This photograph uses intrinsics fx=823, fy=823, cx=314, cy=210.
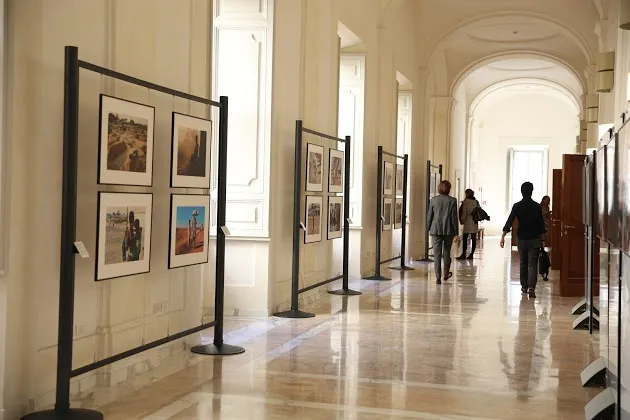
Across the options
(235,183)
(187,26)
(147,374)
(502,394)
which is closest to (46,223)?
(147,374)

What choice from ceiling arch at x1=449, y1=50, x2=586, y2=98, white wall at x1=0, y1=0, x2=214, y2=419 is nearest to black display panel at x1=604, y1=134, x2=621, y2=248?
white wall at x1=0, y1=0, x2=214, y2=419

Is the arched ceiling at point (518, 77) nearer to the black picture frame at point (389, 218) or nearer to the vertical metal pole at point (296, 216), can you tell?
the black picture frame at point (389, 218)

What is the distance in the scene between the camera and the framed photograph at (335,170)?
12.1 meters

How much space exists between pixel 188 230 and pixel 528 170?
37685mm

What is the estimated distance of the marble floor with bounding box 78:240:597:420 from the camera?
240 inches

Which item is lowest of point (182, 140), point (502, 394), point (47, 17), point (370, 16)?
point (502, 394)

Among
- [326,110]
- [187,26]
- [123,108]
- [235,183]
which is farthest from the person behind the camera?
[326,110]

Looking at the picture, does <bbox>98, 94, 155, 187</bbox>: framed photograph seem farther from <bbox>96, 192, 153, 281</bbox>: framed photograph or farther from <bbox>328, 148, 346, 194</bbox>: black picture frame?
<bbox>328, 148, 346, 194</bbox>: black picture frame

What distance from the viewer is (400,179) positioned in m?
17.8

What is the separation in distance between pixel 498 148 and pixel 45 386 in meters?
39.2

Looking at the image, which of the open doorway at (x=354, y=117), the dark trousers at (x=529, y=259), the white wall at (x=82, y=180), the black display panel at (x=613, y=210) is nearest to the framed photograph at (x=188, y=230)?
the white wall at (x=82, y=180)

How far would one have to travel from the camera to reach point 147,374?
711 centimetres

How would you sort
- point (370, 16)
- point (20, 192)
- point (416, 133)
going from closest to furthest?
1. point (20, 192)
2. point (370, 16)
3. point (416, 133)

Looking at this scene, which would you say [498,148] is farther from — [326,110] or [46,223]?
[46,223]
